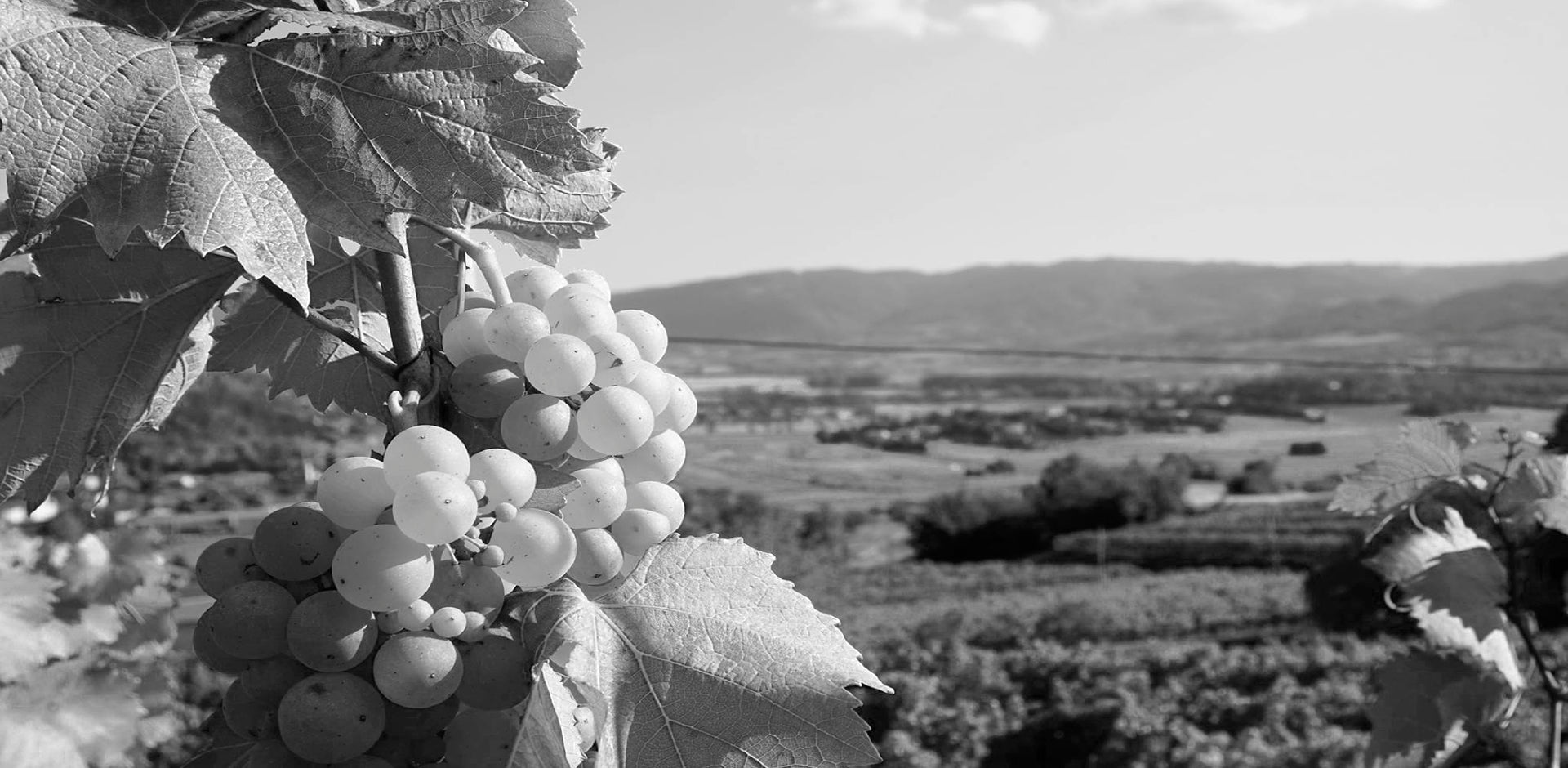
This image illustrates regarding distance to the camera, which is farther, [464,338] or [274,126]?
[464,338]

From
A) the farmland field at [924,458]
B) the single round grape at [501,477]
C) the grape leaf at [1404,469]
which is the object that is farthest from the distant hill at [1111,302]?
the single round grape at [501,477]

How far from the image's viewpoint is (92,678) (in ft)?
6.21

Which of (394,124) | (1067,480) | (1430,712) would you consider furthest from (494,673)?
(1067,480)

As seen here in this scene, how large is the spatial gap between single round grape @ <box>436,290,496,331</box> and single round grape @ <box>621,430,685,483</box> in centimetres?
11

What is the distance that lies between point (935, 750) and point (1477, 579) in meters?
4.92

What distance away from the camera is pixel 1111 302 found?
1996 inches

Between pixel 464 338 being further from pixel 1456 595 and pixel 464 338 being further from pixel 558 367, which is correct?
pixel 1456 595

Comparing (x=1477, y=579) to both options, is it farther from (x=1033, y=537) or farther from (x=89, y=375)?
(x=1033, y=537)

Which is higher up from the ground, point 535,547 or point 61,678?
point 535,547

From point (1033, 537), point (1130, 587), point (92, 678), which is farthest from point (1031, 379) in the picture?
point (92, 678)

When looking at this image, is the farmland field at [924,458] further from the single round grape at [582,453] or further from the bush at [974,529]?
the single round grape at [582,453]

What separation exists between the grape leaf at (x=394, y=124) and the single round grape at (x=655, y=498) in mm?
189

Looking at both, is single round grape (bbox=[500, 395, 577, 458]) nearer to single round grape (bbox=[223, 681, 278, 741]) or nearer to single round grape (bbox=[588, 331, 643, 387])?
single round grape (bbox=[588, 331, 643, 387])

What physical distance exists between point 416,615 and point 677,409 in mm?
184
